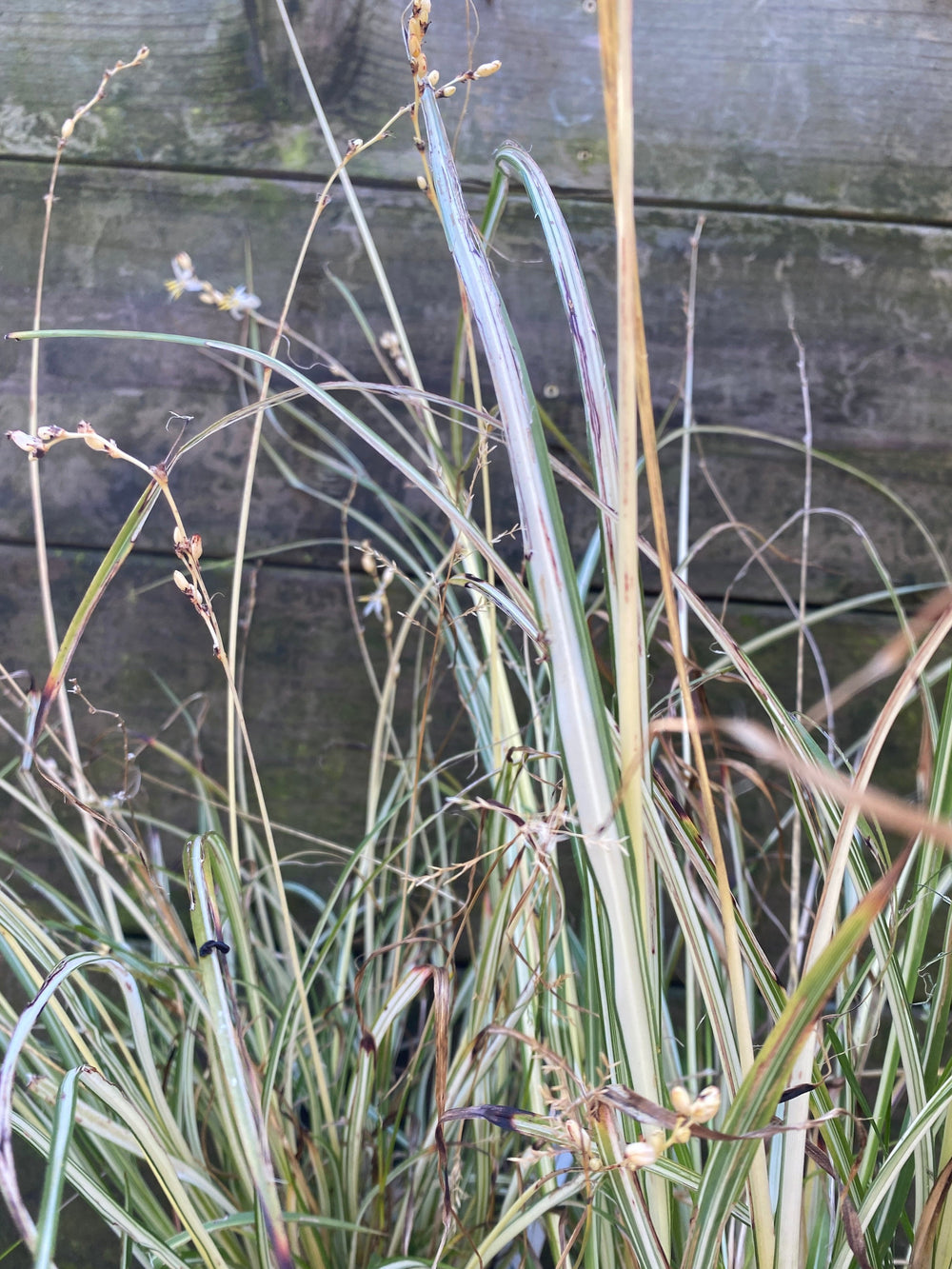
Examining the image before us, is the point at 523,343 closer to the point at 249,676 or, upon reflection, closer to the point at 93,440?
the point at 249,676

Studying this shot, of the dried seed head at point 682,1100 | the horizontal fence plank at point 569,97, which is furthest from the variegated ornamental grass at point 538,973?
the horizontal fence plank at point 569,97

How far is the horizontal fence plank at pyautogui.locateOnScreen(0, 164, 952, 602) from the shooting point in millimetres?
647

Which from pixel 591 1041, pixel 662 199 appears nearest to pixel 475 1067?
pixel 591 1041

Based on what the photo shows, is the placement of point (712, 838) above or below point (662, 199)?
below

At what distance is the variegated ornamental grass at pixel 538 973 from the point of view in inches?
9.5

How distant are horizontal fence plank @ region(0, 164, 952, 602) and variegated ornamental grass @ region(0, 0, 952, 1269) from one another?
8 centimetres

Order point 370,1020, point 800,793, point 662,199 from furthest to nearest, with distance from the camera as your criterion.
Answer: point 662,199 < point 370,1020 < point 800,793

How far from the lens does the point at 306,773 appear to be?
25.7 inches

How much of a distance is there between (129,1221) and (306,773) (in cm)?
35

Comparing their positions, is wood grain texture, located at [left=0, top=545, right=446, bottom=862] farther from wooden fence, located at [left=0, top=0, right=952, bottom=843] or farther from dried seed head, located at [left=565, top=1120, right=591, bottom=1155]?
dried seed head, located at [left=565, top=1120, right=591, bottom=1155]

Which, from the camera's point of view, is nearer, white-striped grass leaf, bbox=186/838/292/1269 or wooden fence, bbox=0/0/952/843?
white-striped grass leaf, bbox=186/838/292/1269

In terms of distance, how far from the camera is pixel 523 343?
647mm

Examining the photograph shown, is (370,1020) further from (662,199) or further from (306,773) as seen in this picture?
(662,199)

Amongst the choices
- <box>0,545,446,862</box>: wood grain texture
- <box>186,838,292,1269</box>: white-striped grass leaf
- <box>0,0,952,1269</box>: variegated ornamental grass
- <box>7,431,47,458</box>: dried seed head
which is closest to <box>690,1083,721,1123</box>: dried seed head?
<box>0,0,952,1269</box>: variegated ornamental grass
